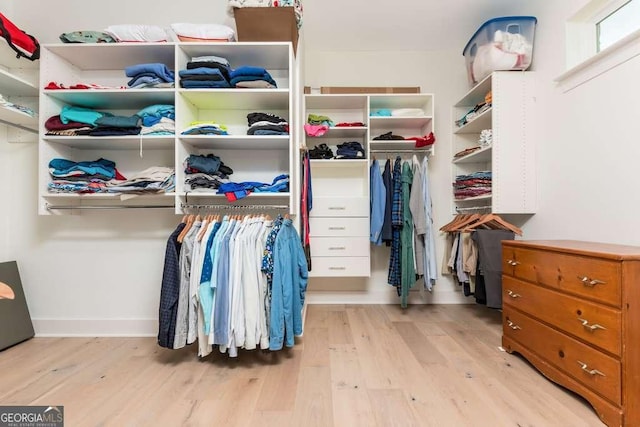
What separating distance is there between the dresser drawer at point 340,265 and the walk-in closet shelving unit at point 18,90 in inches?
93.2

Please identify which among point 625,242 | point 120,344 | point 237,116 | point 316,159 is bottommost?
point 120,344

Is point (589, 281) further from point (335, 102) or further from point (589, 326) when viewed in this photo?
point (335, 102)

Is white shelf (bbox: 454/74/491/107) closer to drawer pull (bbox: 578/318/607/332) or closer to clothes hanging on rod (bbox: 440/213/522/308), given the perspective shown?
clothes hanging on rod (bbox: 440/213/522/308)

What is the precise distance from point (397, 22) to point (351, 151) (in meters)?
1.17

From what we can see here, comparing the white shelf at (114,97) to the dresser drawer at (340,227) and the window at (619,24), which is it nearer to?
the dresser drawer at (340,227)

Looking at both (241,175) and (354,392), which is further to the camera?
(241,175)

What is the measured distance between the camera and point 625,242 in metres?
1.62

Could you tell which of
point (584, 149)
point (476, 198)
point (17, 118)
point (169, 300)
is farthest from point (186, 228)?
point (584, 149)

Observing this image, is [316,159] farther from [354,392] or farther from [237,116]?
[354,392]

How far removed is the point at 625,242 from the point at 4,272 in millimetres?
4066

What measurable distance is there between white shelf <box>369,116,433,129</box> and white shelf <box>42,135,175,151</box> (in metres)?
1.76

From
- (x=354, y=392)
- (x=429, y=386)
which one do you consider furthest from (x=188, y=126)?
(x=429, y=386)

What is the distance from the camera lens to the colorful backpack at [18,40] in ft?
5.98

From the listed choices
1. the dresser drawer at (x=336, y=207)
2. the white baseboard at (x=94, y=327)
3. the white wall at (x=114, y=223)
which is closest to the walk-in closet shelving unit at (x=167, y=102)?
the white wall at (x=114, y=223)
